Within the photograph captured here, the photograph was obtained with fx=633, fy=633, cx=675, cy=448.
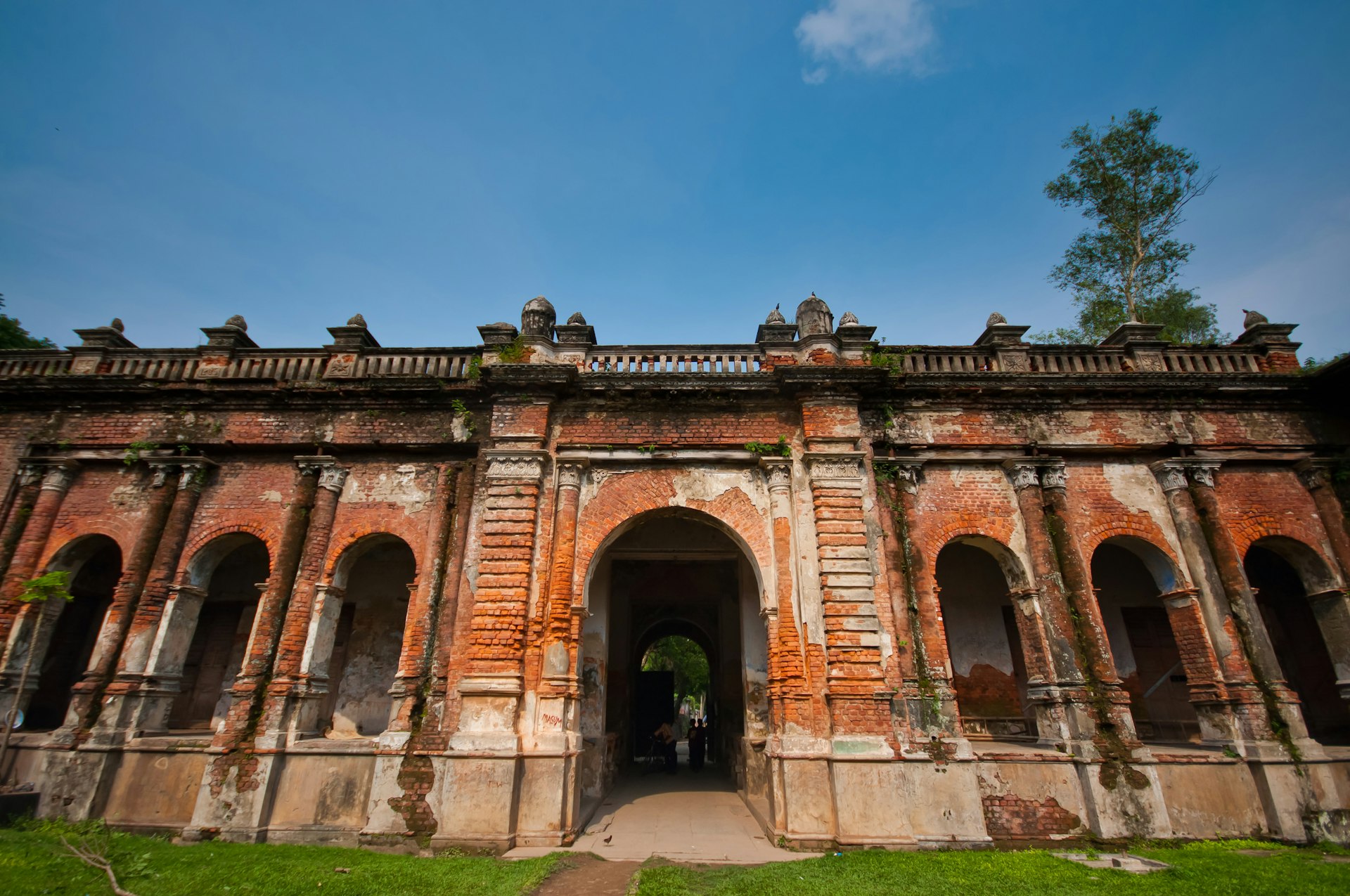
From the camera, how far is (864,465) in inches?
365

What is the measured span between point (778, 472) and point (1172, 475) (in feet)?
19.5

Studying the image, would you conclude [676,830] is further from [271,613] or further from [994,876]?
[271,613]

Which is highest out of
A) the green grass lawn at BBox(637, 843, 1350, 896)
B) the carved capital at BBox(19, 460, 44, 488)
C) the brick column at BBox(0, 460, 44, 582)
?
the carved capital at BBox(19, 460, 44, 488)

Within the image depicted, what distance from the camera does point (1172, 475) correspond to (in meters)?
9.47

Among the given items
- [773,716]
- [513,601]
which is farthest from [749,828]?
[513,601]

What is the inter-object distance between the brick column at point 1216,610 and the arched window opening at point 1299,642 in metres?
2.01

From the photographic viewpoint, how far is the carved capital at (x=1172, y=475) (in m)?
9.42

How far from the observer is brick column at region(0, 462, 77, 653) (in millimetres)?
9258

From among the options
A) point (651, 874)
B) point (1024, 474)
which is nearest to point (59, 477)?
point (651, 874)

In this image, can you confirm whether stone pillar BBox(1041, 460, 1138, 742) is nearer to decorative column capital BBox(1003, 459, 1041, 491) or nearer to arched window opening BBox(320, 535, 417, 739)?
decorative column capital BBox(1003, 459, 1041, 491)

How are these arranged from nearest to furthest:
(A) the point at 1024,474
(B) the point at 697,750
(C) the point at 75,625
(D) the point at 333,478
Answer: (A) the point at 1024,474 < (D) the point at 333,478 < (C) the point at 75,625 < (B) the point at 697,750

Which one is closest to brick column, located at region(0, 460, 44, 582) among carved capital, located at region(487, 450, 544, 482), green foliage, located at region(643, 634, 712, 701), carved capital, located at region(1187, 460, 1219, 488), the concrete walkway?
carved capital, located at region(487, 450, 544, 482)

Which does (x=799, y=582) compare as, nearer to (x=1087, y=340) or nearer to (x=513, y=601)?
(x=513, y=601)

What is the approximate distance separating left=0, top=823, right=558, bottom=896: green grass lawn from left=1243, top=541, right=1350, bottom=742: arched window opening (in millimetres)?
12091
